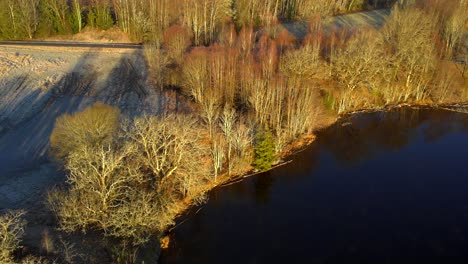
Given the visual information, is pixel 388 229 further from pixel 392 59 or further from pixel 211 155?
pixel 392 59

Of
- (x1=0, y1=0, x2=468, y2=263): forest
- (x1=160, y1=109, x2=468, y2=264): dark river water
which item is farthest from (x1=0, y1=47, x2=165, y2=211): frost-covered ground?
(x1=160, y1=109, x2=468, y2=264): dark river water

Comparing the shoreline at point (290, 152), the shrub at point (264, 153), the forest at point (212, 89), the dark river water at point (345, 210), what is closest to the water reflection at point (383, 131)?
the dark river water at point (345, 210)

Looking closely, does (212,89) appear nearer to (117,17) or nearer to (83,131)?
(83,131)

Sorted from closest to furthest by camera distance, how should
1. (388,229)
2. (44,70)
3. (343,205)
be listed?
(388,229) < (343,205) < (44,70)

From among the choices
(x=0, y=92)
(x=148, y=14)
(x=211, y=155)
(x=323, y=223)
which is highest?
(x=148, y=14)

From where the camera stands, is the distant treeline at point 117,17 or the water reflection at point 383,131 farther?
the distant treeline at point 117,17

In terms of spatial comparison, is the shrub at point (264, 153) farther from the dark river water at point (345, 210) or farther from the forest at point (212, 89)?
the dark river water at point (345, 210)

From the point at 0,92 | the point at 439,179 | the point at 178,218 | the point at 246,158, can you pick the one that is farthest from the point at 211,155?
the point at 0,92

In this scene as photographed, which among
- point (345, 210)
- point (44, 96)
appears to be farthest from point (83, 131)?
point (345, 210)
